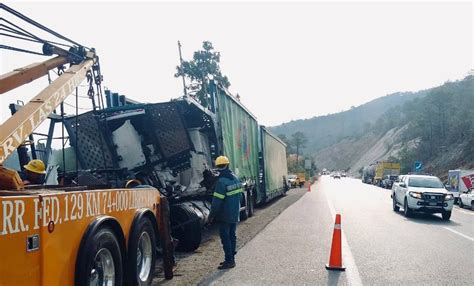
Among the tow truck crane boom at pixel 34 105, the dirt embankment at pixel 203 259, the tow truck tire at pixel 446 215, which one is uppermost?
the tow truck crane boom at pixel 34 105

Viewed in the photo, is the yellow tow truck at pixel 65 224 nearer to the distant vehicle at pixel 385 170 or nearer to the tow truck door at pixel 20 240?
the tow truck door at pixel 20 240

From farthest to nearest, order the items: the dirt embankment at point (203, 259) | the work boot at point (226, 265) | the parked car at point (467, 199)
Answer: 1. the parked car at point (467, 199)
2. the work boot at point (226, 265)
3. the dirt embankment at point (203, 259)

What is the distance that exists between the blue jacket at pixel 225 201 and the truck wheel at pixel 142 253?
1.75m

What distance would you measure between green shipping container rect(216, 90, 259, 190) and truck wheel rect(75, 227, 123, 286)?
22.7ft

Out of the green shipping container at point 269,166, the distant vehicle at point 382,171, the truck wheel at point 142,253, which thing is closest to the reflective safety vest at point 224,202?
the truck wheel at point 142,253

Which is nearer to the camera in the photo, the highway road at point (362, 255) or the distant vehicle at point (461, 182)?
the highway road at point (362, 255)

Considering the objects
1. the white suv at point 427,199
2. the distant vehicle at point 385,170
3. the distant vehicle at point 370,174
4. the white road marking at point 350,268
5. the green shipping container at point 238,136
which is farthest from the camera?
the distant vehicle at point 370,174

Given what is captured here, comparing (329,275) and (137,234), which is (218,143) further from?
(137,234)

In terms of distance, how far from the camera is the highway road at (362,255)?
24.4 feet

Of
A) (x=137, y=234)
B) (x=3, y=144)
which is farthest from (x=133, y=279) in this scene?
(x=3, y=144)

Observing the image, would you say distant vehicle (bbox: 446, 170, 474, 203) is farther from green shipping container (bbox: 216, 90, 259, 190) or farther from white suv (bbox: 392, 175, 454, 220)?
green shipping container (bbox: 216, 90, 259, 190)

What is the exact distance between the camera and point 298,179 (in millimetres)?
57062

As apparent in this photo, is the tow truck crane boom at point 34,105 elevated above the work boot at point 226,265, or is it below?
above

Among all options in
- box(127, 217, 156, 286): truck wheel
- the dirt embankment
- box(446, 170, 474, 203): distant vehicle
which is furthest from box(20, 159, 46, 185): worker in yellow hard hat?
box(446, 170, 474, 203): distant vehicle
